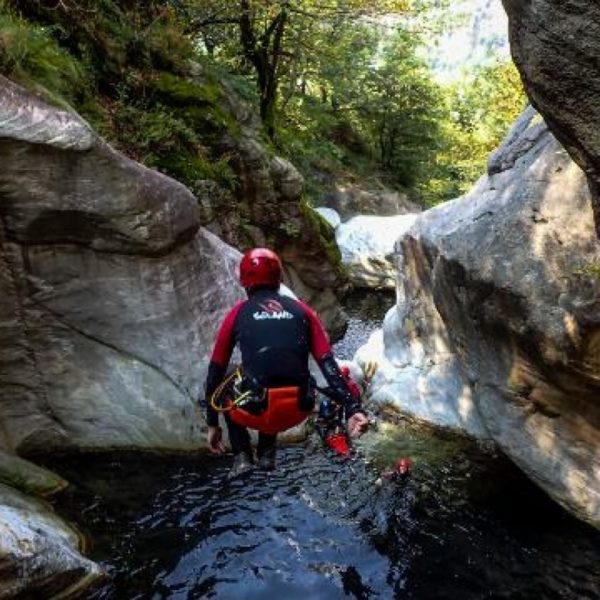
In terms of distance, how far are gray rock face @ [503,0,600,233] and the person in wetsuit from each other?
3119 mm

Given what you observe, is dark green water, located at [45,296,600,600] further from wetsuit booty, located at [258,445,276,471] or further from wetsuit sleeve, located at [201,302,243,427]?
wetsuit sleeve, located at [201,302,243,427]

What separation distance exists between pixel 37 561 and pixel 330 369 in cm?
323

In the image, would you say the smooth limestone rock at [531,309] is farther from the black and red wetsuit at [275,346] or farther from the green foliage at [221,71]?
the green foliage at [221,71]

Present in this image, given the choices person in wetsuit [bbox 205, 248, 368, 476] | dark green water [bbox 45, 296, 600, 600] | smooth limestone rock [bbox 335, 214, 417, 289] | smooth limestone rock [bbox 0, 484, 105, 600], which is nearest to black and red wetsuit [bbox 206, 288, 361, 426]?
person in wetsuit [bbox 205, 248, 368, 476]

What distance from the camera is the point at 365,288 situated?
25.6 meters

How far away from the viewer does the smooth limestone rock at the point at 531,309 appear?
7.60 m

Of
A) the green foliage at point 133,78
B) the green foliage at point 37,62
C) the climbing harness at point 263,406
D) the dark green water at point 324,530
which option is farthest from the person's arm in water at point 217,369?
the green foliage at point 133,78

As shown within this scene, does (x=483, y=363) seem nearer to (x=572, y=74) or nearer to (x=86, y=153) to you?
(x=572, y=74)

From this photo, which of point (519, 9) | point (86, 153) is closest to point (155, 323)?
point (86, 153)

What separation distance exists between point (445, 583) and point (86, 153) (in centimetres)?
651

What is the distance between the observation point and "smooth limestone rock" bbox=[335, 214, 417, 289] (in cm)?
2508

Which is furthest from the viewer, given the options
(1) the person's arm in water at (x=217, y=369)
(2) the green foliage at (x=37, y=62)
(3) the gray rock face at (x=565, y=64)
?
(2) the green foliage at (x=37, y=62)

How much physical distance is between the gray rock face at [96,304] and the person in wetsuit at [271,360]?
7.73 ft

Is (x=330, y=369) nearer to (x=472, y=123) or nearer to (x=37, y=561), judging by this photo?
(x=37, y=561)
